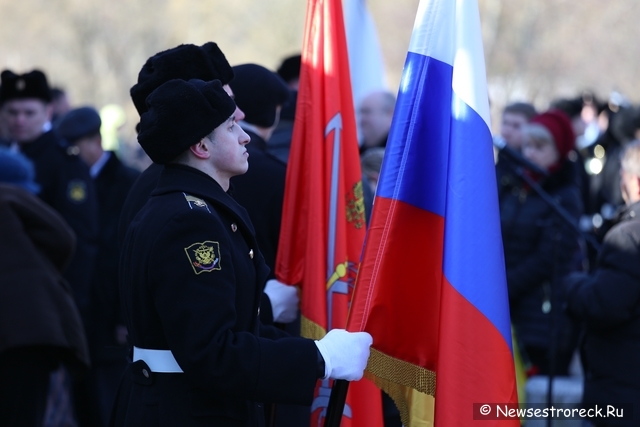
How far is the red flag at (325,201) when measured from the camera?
3.55 metres

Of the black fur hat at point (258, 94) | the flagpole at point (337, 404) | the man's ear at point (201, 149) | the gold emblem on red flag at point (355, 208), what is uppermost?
the black fur hat at point (258, 94)

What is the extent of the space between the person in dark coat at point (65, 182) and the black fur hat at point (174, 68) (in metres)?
2.97

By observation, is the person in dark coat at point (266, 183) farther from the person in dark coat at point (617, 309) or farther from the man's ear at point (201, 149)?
the person in dark coat at point (617, 309)

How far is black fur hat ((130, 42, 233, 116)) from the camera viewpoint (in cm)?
325

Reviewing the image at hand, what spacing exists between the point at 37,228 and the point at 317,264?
6.17 ft

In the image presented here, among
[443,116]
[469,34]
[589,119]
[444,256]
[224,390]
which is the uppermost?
[589,119]

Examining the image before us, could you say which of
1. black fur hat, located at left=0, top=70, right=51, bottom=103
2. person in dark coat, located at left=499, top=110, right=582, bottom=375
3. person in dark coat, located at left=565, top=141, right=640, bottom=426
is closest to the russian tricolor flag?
person in dark coat, located at left=565, top=141, right=640, bottom=426

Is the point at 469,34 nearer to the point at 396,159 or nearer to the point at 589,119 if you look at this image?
the point at 396,159

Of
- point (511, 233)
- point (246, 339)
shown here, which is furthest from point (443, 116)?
point (511, 233)

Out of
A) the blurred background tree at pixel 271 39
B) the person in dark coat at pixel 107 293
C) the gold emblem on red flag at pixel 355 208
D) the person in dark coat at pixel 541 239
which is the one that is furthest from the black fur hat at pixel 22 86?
the blurred background tree at pixel 271 39

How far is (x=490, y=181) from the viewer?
2920 millimetres

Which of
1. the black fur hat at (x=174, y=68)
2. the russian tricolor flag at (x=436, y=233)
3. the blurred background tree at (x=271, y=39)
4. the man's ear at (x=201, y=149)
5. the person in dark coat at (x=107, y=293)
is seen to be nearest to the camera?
the man's ear at (x=201, y=149)

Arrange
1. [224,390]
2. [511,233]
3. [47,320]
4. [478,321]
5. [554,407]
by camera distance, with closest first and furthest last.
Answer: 1. [224,390]
2. [478,321]
3. [47,320]
4. [554,407]
5. [511,233]

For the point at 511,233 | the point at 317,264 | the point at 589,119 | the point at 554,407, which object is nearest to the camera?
the point at 317,264
